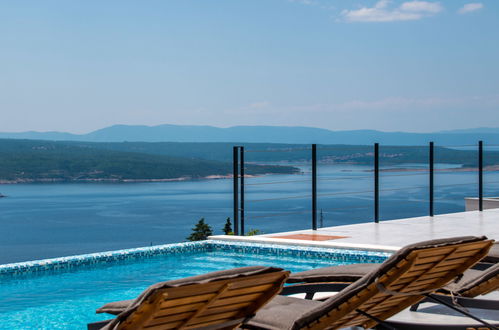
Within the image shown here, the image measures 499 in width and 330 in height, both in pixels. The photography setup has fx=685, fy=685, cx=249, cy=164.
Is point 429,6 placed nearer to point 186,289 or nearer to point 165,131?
point 165,131

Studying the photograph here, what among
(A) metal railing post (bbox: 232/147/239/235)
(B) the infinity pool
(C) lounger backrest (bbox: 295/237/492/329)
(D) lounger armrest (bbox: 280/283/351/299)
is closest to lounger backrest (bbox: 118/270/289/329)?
(C) lounger backrest (bbox: 295/237/492/329)

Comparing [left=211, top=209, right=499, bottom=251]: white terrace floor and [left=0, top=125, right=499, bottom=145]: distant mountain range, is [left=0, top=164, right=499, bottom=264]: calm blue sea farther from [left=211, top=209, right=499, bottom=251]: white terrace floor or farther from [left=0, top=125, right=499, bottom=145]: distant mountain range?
[left=211, top=209, right=499, bottom=251]: white terrace floor

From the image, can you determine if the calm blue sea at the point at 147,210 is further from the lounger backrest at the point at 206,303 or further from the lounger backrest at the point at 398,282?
the lounger backrest at the point at 206,303

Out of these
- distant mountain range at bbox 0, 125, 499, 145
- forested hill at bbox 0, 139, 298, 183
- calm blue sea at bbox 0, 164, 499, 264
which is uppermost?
distant mountain range at bbox 0, 125, 499, 145

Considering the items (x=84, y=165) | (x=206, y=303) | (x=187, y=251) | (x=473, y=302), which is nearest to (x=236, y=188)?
(x=187, y=251)

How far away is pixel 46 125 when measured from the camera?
82.1m

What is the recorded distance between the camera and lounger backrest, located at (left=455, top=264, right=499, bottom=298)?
3.31 m

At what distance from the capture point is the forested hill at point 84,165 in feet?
284

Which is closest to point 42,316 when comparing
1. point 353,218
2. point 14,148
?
point 353,218

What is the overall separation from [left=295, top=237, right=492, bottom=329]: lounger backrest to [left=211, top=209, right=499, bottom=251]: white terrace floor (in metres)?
3.12

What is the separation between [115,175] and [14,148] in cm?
1480

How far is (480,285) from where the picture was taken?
3.36 m

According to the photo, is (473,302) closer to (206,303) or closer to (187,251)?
(206,303)

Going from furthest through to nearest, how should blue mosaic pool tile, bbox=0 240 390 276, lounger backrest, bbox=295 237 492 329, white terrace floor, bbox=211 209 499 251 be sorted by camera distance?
white terrace floor, bbox=211 209 499 251
blue mosaic pool tile, bbox=0 240 390 276
lounger backrest, bbox=295 237 492 329
